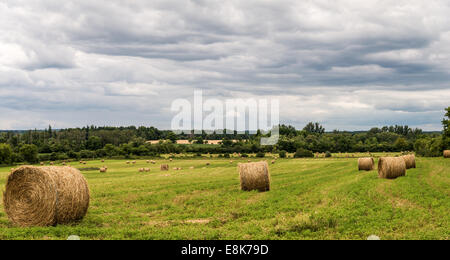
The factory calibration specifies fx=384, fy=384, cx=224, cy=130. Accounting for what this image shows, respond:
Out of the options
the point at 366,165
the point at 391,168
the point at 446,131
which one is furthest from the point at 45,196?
the point at 446,131

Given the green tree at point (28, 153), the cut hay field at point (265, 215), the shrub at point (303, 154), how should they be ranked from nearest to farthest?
the cut hay field at point (265, 215), the green tree at point (28, 153), the shrub at point (303, 154)

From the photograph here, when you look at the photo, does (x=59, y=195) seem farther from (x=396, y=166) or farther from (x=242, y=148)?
(x=242, y=148)

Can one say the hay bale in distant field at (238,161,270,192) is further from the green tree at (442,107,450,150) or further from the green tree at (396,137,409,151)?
the green tree at (396,137,409,151)

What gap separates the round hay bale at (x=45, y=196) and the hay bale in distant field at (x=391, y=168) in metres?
21.2

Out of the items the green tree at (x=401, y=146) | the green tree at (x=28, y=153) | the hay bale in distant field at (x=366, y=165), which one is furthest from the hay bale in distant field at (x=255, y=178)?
the green tree at (x=401, y=146)

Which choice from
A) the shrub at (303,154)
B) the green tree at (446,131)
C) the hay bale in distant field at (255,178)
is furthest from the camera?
the shrub at (303,154)

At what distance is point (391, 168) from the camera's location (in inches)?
1087

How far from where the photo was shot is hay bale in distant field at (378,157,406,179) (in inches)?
1085

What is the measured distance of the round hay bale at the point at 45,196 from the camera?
1352 cm

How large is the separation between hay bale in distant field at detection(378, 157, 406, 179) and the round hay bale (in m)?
21.2

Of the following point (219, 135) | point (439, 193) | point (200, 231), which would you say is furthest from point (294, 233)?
point (219, 135)

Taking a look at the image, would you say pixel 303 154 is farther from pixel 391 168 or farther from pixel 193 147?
pixel 391 168

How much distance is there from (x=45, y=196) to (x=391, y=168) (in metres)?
23.1

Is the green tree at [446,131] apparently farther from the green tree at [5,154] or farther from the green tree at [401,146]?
the green tree at [5,154]
